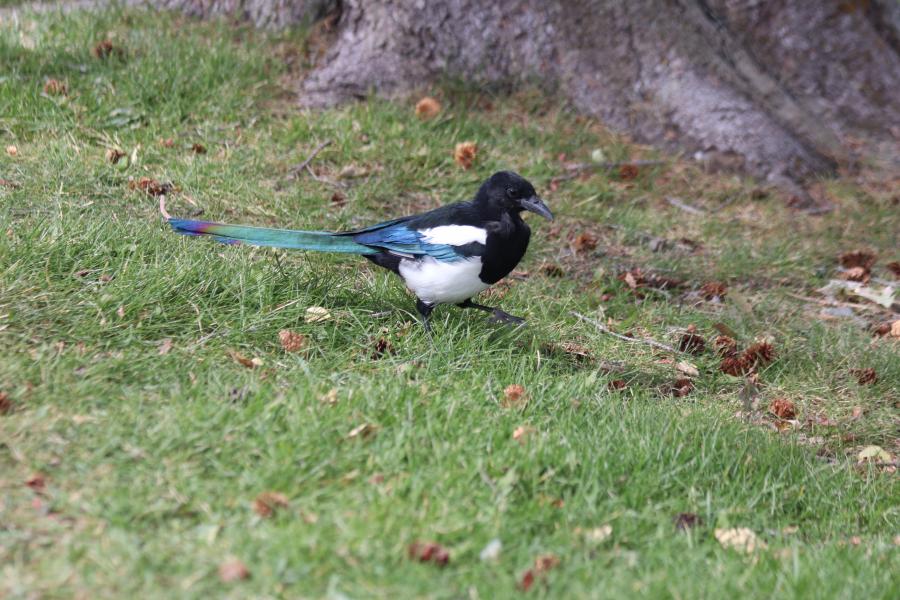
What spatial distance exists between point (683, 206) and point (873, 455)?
247 cm

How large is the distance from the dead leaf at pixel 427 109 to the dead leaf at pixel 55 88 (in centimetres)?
198

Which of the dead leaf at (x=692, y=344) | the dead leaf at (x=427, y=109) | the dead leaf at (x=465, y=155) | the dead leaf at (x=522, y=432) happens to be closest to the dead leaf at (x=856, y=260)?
the dead leaf at (x=692, y=344)

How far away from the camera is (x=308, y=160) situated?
5.51 metres

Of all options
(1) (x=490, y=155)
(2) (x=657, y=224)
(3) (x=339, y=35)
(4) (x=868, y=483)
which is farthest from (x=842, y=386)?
(3) (x=339, y=35)

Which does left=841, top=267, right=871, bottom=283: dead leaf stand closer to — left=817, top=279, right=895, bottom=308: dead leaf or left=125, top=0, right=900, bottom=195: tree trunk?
left=817, top=279, right=895, bottom=308: dead leaf

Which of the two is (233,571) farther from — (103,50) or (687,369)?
(103,50)

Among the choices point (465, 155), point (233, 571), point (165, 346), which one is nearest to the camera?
point (233, 571)

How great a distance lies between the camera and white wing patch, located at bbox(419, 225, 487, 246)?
13.1ft

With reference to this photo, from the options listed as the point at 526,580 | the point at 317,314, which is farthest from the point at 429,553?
the point at 317,314

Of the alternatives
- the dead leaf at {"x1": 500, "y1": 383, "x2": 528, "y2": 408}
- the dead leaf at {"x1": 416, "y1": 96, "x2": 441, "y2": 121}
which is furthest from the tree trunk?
the dead leaf at {"x1": 500, "y1": 383, "x2": 528, "y2": 408}

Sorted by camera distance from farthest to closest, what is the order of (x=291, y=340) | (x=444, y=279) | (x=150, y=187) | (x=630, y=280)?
1. (x=630, y=280)
2. (x=150, y=187)
3. (x=444, y=279)
4. (x=291, y=340)

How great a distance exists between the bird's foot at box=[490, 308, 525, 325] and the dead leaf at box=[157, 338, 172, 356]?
141 cm

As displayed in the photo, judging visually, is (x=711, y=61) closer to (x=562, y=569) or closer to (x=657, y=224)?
(x=657, y=224)

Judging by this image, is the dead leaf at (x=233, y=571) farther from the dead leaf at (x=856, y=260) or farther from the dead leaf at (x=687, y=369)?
the dead leaf at (x=856, y=260)
